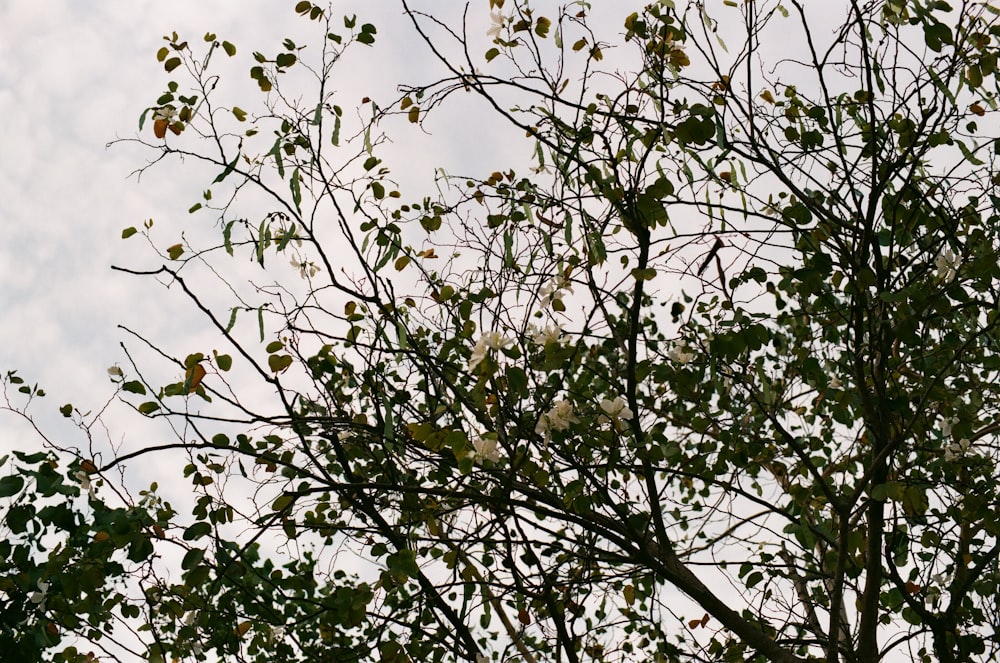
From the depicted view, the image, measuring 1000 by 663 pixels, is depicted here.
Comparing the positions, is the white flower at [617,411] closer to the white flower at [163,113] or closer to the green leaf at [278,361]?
the green leaf at [278,361]

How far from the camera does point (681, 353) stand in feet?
11.2

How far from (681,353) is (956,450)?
3.70ft

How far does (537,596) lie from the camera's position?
3285mm

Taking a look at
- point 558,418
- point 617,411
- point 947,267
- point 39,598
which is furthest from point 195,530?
point 947,267

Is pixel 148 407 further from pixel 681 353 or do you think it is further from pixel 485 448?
pixel 681 353

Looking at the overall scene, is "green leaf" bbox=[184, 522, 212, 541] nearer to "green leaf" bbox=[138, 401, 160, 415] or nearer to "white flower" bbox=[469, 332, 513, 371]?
"green leaf" bbox=[138, 401, 160, 415]

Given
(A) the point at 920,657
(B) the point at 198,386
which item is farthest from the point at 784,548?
(B) the point at 198,386

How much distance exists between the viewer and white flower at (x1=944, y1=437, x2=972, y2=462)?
137 inches

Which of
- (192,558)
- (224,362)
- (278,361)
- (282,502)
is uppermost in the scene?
(278,361)

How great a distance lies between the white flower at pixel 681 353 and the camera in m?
3.38

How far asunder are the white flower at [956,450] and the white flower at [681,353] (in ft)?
3.37

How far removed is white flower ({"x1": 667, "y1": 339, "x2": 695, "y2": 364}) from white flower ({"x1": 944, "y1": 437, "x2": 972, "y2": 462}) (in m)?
1.03

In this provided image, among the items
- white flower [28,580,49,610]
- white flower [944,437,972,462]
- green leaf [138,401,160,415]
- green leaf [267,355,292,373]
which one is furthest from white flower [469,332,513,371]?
white flower [944,437,972,462]

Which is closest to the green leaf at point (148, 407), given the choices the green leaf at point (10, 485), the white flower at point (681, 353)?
the green leaf at point (10, 485)
